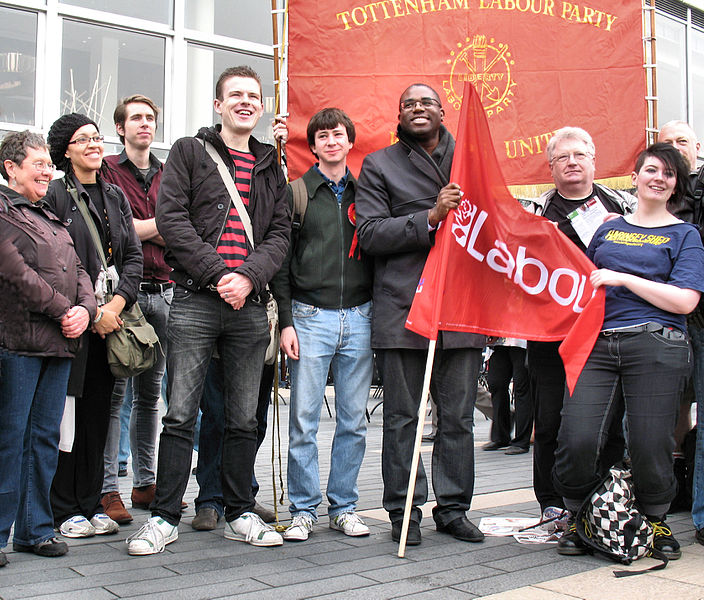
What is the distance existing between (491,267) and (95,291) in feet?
6.98

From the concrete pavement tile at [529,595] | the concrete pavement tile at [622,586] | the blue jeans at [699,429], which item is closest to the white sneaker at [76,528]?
the concrete pavement tile at [529,595]

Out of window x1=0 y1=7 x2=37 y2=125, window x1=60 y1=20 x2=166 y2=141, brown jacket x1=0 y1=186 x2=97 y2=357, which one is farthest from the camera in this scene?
window x1=60 y1=20 x2=166 y2=141

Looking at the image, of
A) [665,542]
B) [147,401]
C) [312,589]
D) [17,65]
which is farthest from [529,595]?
[17,65]

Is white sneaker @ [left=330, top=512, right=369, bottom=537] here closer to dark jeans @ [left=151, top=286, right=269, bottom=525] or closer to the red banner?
dark jeans @ [left=151, top=286, right=269, bottom=525]

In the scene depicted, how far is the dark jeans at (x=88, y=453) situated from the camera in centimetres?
452

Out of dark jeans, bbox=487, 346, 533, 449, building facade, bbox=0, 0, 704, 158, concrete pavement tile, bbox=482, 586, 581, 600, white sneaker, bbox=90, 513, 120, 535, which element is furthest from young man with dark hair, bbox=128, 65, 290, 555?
building facade, bbox=0, 0, 704, 158

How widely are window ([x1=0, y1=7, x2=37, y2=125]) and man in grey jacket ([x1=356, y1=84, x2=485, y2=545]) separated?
8083mm

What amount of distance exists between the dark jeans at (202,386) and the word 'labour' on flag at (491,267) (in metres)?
0.85

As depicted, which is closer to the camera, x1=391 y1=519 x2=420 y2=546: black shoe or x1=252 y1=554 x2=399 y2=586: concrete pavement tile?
x1=252 y1=554 x2=399 y2=586: concrete pavement tile

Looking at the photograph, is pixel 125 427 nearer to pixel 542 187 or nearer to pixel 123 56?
pixel 542 187

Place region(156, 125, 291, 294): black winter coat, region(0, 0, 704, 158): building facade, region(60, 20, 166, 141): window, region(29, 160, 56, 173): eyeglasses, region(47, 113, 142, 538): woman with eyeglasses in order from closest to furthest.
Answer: region(29, 160, 56, 173): eyeglasses < region(156, 125, 291, 294): black winter coat < region(47, 113, 142, 538): woman with eyeglasses < region(0, 0, 704, 158): building facade < region(60, 20, 166, 141): window

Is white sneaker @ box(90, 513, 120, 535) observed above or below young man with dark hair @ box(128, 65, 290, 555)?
below

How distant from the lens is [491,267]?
15.3 ft

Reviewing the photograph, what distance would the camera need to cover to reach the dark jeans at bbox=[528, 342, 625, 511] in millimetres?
4750
